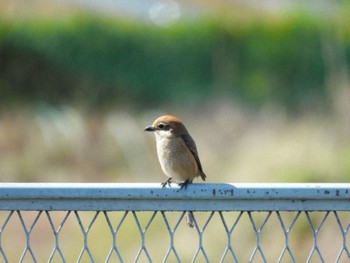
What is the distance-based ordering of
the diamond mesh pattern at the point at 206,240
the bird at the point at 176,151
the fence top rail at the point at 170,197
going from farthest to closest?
the diamond mesh pattern at the point at 206,240
the bird at the point at 176,151
the fence top rail at the point at 170,197

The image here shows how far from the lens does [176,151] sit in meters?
3.56

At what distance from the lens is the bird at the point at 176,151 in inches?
138

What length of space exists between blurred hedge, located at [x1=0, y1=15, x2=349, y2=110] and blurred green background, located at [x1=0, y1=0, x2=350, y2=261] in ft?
0.04

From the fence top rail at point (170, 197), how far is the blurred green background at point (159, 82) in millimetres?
4538

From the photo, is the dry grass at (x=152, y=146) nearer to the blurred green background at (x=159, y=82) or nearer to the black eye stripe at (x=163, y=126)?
the blurred green background at (x=159, y=82)

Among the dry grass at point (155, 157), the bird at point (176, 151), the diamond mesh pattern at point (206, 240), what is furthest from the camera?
the dry grass at point (155, 157)

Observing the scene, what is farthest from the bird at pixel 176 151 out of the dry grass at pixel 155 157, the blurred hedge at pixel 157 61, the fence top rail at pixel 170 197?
the blurred hedge at pixel 157 61

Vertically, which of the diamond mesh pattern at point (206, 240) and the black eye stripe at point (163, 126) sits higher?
the black eye stripe at point (163, 126)

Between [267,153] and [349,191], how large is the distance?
15.1 ft

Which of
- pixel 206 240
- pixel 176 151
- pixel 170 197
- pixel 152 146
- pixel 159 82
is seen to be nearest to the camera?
pixel 170 197

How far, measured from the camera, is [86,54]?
9.98 metres

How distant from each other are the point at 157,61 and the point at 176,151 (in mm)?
6273

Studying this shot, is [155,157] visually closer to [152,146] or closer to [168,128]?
[152,146]

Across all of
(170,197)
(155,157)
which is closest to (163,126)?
(170,197)
